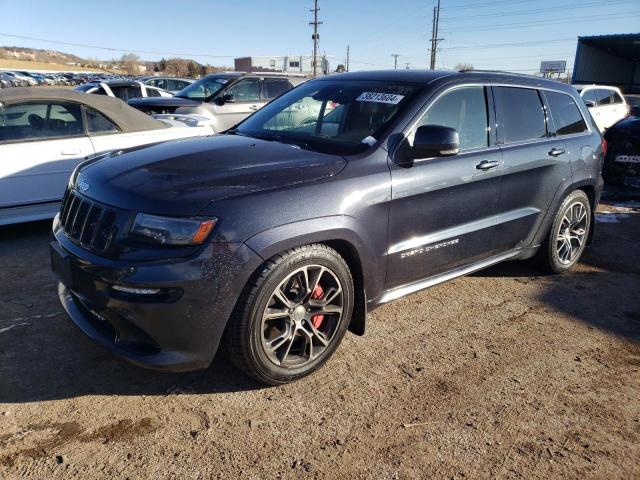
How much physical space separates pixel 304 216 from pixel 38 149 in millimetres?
3885

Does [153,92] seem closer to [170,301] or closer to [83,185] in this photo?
[83,185]

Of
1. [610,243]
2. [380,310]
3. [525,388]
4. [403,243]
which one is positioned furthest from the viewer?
[610,243]

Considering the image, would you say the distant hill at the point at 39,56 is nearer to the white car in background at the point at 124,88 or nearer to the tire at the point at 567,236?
the white car in background at the point at 124,88

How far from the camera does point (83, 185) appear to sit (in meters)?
3.02

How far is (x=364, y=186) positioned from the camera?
9.96 feet

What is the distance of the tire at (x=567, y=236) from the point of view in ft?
15.1

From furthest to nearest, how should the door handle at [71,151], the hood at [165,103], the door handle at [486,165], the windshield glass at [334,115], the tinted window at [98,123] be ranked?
the hood at [165,103]
the tinted window at [98,123]
the door handle at [71,151]
the door handle at [486,165]
the windshield glass at [334,115]

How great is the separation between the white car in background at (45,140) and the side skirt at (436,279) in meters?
3.84

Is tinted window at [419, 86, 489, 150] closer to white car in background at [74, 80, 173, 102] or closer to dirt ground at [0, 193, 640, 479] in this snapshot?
dirt ground at [0, 193, 640, 479]

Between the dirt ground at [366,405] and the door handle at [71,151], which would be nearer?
the dirt ground at [366,405]

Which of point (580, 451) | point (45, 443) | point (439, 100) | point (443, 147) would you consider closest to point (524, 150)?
point (439, 100)

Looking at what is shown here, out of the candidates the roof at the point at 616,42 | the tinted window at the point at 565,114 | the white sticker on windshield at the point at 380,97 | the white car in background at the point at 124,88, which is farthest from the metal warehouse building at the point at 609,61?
the white sticker on windshield at the point at 380,97

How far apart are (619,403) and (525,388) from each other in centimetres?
50

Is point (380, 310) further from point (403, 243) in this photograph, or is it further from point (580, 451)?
point (580, 451)
